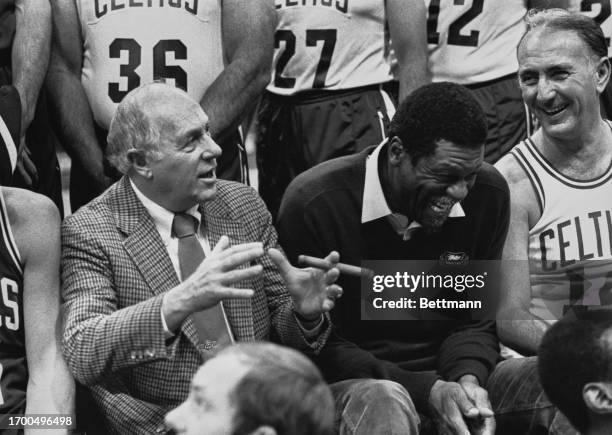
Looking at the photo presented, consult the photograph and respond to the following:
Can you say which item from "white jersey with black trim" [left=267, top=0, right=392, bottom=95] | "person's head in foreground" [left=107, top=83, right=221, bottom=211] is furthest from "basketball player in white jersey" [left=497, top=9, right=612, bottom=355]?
"person's head in foreground" [left=107, top=83, right=221, bottom=211]

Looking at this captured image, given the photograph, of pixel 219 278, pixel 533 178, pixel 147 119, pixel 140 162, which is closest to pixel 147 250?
pixel 140 162

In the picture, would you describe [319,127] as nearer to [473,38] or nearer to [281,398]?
[473,38]

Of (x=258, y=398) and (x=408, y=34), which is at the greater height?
(x=258, y=398)

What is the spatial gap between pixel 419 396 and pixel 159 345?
0.88m

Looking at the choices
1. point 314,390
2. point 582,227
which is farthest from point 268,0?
point 314,390

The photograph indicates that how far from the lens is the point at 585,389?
126 inches

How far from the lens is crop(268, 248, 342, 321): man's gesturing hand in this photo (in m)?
3.58

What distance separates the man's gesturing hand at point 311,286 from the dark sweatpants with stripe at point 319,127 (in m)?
1.31

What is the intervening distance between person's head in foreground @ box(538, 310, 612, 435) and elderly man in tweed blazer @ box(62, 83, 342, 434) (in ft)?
2.13

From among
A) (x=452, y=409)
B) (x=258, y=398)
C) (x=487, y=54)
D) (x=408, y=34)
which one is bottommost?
(x=452, y=409)

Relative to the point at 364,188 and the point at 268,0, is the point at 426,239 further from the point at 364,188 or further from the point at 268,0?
the point at 268,0

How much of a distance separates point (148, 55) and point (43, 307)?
48.0 inches

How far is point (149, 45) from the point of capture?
15.1 ft

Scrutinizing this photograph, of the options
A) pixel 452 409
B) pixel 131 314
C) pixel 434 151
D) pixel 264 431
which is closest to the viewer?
pixel 264 431
